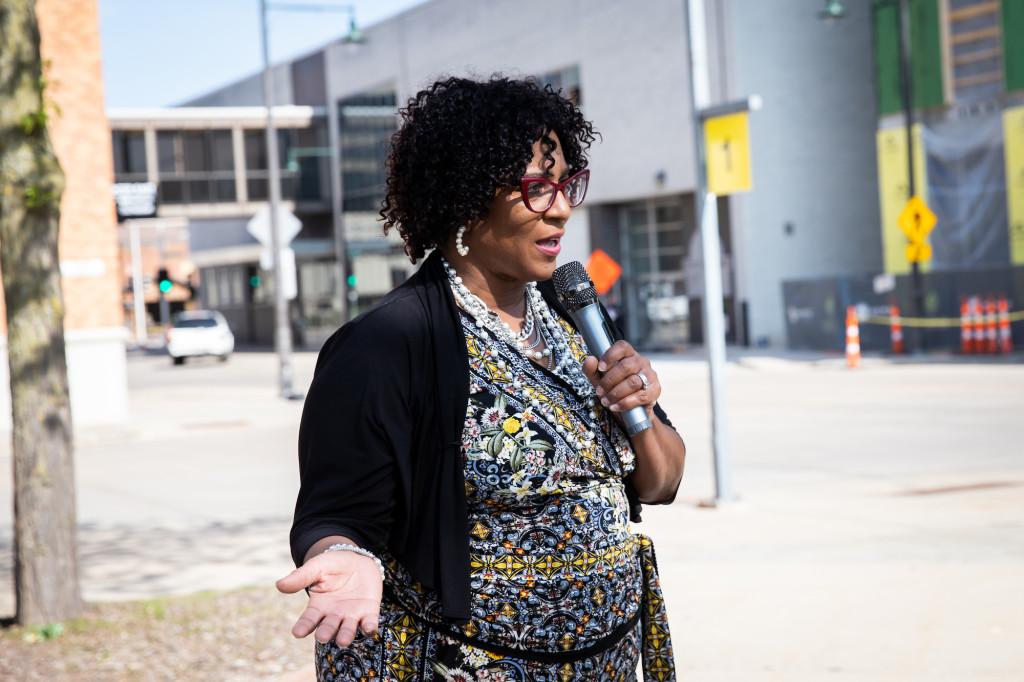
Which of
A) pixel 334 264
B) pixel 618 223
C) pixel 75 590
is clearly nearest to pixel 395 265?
pixel 334 264

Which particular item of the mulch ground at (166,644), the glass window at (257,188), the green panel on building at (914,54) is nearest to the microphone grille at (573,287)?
the mulch ground at (166,644)

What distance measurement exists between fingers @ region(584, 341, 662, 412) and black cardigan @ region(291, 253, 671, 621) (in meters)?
0.27

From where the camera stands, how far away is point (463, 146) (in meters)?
2.23

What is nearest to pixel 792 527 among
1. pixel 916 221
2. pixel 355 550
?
pixel 355 550

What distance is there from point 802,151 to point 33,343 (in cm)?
2947

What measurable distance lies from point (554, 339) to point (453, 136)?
466 millimetres

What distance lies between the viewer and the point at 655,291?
34.7m

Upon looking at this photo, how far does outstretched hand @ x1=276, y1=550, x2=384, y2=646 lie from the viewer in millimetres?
1874

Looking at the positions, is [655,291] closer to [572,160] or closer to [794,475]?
[794,475]

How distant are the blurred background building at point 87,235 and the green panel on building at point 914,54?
19.2 m

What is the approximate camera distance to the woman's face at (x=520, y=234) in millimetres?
2264

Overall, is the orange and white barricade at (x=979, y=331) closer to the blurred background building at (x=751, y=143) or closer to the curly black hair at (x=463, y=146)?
the blurred background building at (x=751, y=143)

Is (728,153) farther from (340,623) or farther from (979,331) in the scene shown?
(979,331)

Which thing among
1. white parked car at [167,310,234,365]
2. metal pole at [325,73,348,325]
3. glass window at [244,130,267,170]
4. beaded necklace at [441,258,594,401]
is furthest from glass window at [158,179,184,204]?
beaded necklace at [441,258,594,401]
